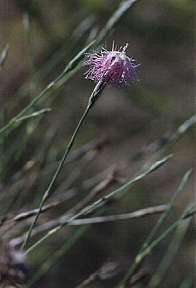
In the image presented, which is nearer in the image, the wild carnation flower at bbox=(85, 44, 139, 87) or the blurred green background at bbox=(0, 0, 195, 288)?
the wild carnation flower at bbox=(85, 44, 139, 87)

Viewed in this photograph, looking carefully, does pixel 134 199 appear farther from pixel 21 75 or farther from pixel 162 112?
pixel 21 75

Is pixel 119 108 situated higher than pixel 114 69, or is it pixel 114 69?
pixel 114 69

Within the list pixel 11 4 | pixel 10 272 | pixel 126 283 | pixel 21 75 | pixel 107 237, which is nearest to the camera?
pixel 10 272

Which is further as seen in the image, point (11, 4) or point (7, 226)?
point (11, 4)

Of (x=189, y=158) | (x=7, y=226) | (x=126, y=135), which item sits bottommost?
(x=189, y=158)

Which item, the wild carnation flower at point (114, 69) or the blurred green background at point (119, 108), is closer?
the wild carnation flower at point (114, 69)

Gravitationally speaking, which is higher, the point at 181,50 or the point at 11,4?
the point at 11,4

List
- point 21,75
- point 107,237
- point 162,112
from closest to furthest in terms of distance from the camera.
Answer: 1. point 162,112
2. point 107,237
3. point 21,75

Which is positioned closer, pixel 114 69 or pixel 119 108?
pixel 114 69

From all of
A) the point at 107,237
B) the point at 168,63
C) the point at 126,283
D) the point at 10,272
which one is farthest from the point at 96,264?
the point at 10,272

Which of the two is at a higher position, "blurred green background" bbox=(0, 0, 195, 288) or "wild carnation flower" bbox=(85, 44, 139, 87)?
"wild carnation flower" bbox=(85, 44, 139, 87)

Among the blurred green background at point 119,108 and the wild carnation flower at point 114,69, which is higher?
the wild carnation flower at point 114,69
